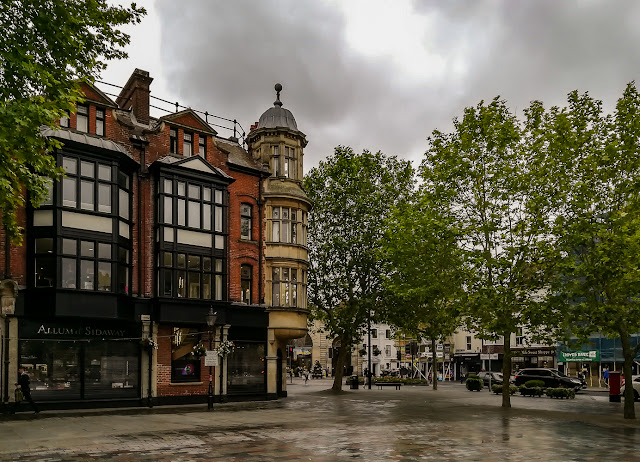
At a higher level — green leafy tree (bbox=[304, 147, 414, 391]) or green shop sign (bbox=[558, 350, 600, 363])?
green leafy tree (bbox=[304, 147, 414, 391])

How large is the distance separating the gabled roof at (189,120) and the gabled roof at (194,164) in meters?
1.85

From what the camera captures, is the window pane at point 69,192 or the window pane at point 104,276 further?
the window pane at point 104,276

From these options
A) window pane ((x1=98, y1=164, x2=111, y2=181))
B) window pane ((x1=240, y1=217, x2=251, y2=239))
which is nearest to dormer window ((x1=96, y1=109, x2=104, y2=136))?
window pane ((x1=98, y1=164, x2=111, y2=181))

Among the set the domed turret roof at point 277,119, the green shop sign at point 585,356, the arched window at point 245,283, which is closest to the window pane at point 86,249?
the arched window at point 245,283

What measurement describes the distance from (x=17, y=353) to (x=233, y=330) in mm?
10643

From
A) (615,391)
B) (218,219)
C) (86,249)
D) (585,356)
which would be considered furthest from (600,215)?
(585,356)

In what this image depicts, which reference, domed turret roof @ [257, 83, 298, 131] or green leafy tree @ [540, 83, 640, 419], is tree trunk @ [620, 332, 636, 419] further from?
domed turret roof @ [257, 83, 298, 131]

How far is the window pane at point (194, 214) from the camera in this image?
3173 cm

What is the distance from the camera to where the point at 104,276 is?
27.9 meters

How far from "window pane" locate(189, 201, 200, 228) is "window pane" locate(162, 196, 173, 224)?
1.06m

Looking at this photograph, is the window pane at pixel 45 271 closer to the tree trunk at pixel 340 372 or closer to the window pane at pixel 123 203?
the window pane at pixel 123 203

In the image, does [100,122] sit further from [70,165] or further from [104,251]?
[104,251]

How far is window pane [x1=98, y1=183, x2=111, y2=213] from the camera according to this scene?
28062 millimetres

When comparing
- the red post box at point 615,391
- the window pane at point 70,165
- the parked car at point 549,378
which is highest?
the window pane at point 70,165
